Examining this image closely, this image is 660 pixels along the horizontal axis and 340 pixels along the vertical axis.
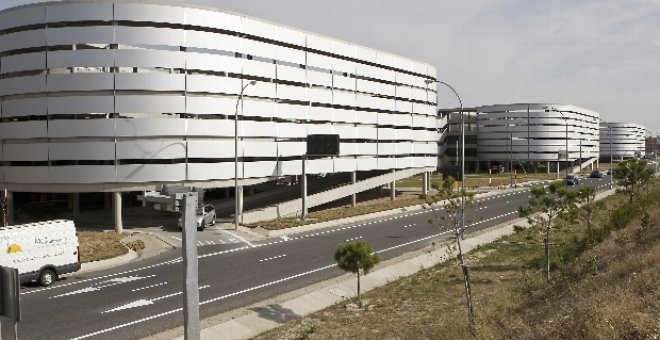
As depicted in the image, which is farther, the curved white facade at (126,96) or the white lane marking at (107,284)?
the curved white facade at (126,96)

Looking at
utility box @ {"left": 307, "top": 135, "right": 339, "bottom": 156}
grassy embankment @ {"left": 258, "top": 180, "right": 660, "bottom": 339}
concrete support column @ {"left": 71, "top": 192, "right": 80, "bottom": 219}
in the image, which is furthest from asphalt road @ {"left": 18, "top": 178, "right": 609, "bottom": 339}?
concrete support column @ {"left": 71, "top": 192, "right": 80, "bottom": 219}

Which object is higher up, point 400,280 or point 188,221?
point 188,221

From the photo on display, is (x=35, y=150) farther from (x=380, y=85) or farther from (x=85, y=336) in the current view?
(x=380, y=85)

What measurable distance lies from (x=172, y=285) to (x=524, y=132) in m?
121

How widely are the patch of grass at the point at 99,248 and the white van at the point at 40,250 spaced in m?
4.05

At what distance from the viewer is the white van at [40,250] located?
70.0 ft

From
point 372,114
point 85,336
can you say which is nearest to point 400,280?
point 85,336

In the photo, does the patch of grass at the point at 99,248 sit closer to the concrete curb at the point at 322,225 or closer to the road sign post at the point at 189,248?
the concrete curb at the point at 322,225

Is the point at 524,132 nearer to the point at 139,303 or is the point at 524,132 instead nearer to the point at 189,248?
the point at 139,303

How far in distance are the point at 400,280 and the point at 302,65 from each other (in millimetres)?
34249

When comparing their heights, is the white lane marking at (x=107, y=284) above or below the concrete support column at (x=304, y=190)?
below

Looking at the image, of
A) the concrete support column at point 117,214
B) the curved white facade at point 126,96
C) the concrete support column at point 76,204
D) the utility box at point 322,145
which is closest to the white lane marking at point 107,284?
the concrete support column at point 117,214

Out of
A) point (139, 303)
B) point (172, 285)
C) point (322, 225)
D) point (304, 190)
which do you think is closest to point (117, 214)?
point (322, 225)

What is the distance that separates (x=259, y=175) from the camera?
159ft
